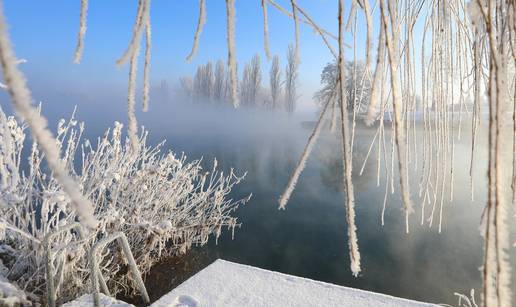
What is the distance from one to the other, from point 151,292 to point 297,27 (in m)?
3.99

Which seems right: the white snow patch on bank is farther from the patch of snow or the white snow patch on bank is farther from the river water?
the river water

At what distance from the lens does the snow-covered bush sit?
2.37 meters

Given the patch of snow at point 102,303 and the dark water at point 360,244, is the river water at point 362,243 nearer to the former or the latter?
the dark water at point 360,244

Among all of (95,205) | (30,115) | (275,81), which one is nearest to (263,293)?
(30,115)

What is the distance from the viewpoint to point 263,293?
5.27ft

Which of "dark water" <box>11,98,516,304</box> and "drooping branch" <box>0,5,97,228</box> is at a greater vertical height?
"drooping branch" <box>0,5,97,228</box>

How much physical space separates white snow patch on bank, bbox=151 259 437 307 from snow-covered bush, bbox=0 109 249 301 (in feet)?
1.90

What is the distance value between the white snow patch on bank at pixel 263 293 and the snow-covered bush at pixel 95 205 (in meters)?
0.58

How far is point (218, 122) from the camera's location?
36094 mm

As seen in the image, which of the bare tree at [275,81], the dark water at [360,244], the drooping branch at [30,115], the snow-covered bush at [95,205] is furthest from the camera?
the bare tree at [275,81]

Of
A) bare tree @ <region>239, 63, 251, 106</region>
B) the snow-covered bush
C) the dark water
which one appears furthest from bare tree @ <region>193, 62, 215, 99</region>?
the snow-covered bush

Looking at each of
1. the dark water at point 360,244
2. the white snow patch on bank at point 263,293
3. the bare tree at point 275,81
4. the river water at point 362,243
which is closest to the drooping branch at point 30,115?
the white snow patch on bank at point 263,293

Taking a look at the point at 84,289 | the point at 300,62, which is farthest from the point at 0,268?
the point at 300,62

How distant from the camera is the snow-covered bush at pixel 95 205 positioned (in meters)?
2.37
